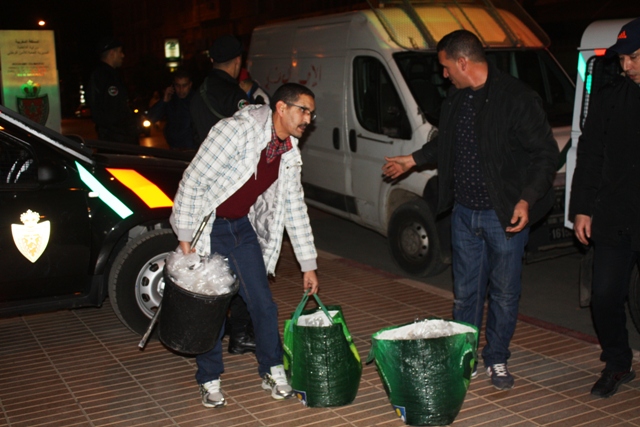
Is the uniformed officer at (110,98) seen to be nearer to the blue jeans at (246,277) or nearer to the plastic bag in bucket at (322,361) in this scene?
the blue jeans at (246,277)

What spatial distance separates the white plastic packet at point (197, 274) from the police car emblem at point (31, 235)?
139 centimetres

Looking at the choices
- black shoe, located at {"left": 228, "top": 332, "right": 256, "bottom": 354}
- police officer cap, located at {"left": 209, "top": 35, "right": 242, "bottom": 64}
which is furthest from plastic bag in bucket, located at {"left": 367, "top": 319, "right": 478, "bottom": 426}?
police officer cap, located at {"left": 209, "top": 35, "right": 242, "bottom": 64}

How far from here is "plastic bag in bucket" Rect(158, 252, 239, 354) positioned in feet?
13.8

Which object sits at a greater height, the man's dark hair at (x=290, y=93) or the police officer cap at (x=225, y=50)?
the police officer cap at (x=225, y=50)

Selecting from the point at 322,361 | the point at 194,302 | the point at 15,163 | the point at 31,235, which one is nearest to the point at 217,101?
the point at 15,163

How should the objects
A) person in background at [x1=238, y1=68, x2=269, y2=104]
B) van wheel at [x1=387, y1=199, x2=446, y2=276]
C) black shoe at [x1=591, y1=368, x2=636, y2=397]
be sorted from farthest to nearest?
van wheel at [x1=387, y1=199, x2=446, y2=276] < person in background at [x1=238, y1=68, x2=269, y2=104] < black shoe at [x1=591, y1=368, x2=636, y2=397]

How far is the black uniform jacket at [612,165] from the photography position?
433 cm

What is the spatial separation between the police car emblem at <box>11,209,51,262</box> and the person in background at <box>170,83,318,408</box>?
52.3 inches

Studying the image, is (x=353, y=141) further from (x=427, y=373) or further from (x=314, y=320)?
(x=427, y=373)

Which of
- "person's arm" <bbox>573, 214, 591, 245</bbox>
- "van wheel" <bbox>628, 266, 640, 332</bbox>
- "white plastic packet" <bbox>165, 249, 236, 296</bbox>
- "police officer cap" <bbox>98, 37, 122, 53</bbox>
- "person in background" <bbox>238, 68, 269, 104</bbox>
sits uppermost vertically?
"police officer cap" <bbox>98, 37, 122, 53</bbox>

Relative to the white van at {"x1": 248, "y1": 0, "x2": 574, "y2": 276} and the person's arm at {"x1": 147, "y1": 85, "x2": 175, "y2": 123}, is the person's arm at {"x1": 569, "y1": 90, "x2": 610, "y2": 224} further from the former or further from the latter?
the person's arm at {"x1": 147, "y1": 85, "x2": 175, "y2": 123}

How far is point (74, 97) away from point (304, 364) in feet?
188

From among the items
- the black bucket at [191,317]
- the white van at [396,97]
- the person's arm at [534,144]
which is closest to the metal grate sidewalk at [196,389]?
the black bucket at [191,317]

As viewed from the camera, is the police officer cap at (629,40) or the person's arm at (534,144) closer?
the police officer cap at (629,40)
